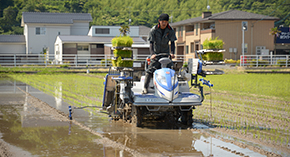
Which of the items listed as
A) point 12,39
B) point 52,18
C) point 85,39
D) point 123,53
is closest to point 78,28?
point 52,18

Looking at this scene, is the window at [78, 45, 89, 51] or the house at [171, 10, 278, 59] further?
the window at [78, 45, 89, 51]

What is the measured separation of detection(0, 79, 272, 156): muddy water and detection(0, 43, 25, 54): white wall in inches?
1963

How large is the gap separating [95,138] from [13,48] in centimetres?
5386

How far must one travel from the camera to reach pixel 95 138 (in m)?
7.29

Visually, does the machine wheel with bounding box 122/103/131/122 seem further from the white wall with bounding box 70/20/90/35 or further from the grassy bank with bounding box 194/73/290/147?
the white wall with bounding box 70/20/90/35

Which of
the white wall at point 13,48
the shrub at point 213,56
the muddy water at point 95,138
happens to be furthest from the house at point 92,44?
the muddy water at point 95,138

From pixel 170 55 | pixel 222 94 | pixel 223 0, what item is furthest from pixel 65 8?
pixel 170 55

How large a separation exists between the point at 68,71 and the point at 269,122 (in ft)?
84.6

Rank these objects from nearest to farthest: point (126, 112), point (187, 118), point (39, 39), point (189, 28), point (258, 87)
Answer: point (187, 118)
point (126, 112)
point (258, 87)
point (39, 39)
point (189, 28)

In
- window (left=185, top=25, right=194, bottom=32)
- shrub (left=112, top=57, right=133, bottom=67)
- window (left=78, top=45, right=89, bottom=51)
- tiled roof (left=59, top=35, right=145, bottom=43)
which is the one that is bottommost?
shrub (left=112, top=57, right=133, bottom=67)

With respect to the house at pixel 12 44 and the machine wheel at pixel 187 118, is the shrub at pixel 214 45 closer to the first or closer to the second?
the machine wheel at pixel 187 118

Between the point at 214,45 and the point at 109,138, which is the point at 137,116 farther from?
the point at 214,45

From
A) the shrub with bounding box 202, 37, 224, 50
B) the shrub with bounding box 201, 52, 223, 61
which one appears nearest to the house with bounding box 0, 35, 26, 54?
the shrub with bounding box 202, 37, 224, 50

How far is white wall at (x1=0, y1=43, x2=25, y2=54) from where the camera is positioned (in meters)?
56.8
